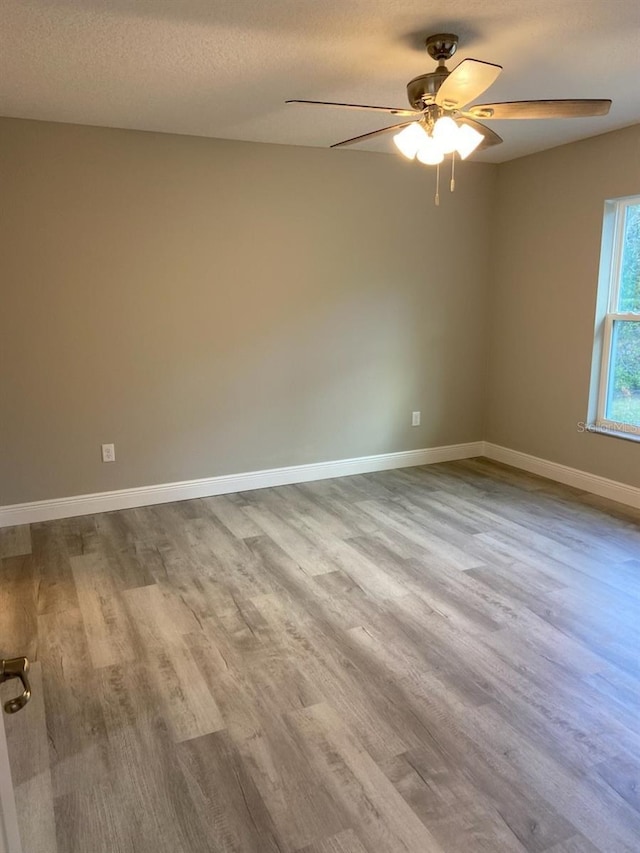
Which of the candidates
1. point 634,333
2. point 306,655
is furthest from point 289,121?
point 306,655

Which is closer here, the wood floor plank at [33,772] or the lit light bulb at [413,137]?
the wood floor plank at [33,772]

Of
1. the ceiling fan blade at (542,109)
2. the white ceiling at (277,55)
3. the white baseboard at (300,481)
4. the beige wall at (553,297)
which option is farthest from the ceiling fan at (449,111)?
the white baseboard at (300,481)

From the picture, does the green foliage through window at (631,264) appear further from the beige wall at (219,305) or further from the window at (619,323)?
the beige wall at (219,305)

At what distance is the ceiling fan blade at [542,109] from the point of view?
2291 mm

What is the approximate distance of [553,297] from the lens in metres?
4.45

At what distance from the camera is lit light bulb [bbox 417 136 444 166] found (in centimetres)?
235

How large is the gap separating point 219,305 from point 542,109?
2.34 metres

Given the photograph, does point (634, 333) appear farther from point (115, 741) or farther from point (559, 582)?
point (115, 741)

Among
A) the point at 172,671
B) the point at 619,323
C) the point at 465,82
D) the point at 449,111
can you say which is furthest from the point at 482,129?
the point at 172,671

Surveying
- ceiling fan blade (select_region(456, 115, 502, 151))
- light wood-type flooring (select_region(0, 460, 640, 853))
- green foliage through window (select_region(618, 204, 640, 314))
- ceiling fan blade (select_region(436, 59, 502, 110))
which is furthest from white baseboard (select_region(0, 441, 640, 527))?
ceiling fan blade (select_region(436, 59, 502, 110))

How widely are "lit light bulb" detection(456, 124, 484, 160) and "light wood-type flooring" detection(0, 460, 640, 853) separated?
191 centimetres

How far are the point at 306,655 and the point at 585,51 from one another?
271 centimetres

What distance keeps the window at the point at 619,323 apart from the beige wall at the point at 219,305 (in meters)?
1.09

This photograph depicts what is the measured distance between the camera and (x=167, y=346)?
3979mm
